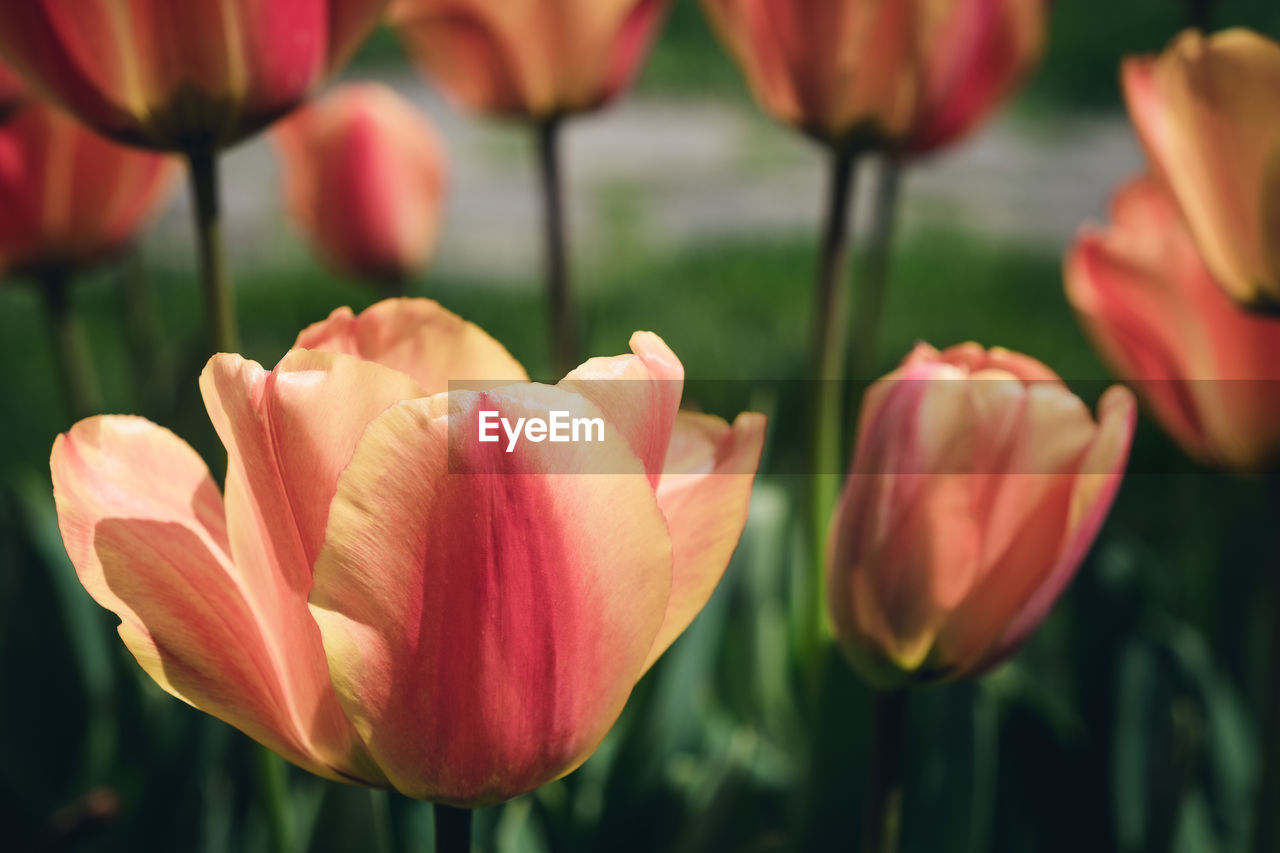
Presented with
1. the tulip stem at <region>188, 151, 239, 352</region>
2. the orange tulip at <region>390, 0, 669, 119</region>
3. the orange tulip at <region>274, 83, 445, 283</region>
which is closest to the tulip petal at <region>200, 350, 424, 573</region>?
the tulip stem at <region>188, 151, 239, 352</region>

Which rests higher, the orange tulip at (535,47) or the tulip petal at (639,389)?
the orange tulip at (535,47)

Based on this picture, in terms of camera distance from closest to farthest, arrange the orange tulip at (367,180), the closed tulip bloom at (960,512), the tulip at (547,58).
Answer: the closed tulip bloom at (960,512), the tulip at (547,58), the orange tulip at (367,180)

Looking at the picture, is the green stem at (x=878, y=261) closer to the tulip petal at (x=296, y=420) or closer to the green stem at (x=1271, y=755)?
the green stem at (x=1271, y=755)

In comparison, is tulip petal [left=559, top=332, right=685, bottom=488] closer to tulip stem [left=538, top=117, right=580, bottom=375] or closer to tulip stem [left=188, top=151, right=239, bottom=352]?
tulip stem [left=188, top=151, right=239, bottom=352]

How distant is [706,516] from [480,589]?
8 cm

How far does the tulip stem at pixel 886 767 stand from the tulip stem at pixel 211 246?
12.6 inches

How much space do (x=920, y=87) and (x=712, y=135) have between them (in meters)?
3.90

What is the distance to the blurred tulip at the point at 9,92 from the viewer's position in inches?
28.7

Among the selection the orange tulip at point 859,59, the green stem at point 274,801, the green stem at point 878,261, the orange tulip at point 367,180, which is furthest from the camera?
the orange tulip at point 367,180

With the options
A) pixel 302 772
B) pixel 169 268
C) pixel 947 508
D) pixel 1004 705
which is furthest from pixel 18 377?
pixel 947 508

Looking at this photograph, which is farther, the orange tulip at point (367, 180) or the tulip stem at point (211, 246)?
the orange tulip at point (367, 180)

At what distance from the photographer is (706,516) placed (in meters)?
0.40

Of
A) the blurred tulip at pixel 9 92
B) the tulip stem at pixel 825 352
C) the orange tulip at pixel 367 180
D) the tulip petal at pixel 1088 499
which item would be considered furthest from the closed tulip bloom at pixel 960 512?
the orange tulip at pixel 367 180

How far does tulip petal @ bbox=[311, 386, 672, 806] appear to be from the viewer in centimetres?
34
